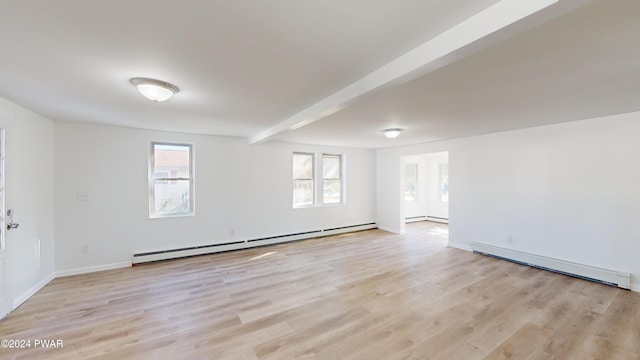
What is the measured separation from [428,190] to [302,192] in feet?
16.5

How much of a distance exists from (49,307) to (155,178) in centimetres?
226

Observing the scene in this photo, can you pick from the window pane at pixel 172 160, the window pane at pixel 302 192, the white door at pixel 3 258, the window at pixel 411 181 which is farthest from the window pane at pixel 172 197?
the window at pixel 411 181

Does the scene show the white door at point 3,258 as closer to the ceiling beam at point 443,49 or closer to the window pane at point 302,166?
the ceiling beam at point 443,49

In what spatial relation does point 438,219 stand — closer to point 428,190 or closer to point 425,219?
point 425,219

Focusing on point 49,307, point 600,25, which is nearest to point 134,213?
point 49,307

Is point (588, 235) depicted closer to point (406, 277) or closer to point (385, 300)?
point (406, 277)

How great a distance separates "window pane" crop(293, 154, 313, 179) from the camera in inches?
246

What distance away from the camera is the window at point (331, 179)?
6707mm

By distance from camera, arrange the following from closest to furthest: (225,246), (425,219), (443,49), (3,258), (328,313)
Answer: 1. (443,49)
2. (3,258)
3. (328,313)
4. (225,246)
5. (425,219)

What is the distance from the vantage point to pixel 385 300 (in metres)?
3.08

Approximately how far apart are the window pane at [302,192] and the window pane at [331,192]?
0.39 meters

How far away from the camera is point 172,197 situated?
189 inches

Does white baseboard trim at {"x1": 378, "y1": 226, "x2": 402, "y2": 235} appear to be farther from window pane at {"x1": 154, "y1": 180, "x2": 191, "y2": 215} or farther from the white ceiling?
window pane at {"x1": 154, "y1": 180, "x2": 191, "y2": 215}

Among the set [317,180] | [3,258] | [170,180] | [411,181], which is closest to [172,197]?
[170,180]
